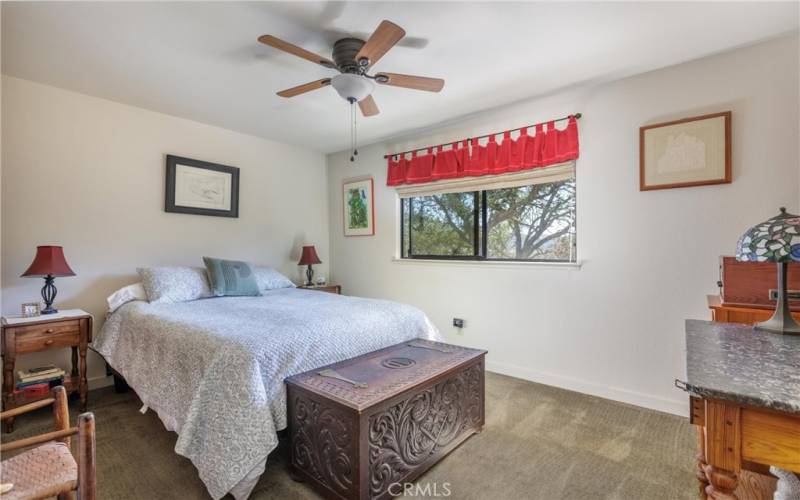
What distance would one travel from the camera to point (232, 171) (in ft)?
12.3

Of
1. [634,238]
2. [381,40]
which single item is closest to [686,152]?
[634,238]

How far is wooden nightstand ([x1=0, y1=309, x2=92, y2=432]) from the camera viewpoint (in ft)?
7.37

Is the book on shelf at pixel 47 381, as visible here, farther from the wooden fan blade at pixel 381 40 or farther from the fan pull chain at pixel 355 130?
the wooden fan blade at pixel 381 40

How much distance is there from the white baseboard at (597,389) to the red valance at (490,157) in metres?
1.72

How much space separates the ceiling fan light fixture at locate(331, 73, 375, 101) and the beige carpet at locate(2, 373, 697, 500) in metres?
2.04

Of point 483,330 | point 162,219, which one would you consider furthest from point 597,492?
point 162,219

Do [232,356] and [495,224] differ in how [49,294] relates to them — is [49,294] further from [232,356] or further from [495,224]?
[495,224]

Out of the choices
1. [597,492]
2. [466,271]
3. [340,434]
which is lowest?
[597,492]

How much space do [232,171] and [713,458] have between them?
4.02 meters

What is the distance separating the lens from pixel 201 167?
139 inches

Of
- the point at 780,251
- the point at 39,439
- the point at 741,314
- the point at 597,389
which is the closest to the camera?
the point at 39,439

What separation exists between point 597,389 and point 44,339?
3.85 m

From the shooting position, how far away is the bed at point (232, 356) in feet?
5.16

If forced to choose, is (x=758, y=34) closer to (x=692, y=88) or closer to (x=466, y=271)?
(x=692, y=88)
